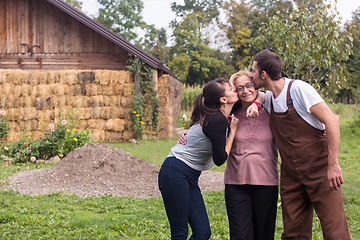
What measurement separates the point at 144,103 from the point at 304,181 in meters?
10.7

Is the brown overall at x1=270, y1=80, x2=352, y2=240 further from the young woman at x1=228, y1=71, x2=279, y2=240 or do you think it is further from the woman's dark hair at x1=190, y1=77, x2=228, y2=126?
the woman's dark hair at x1=190, y1=77, x2=228, y2=126

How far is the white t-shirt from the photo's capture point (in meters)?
2.59

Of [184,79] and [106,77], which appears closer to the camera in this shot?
[106,77]

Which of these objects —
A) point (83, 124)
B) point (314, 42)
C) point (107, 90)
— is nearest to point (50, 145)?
point (83, 124)

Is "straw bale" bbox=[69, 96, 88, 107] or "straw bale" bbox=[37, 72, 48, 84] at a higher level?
"straw bale" bbox=[37, 72, 48, 84]

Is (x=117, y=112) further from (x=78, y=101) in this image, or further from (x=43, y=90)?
(x=43, y=90)

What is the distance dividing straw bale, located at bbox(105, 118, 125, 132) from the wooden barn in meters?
0.04

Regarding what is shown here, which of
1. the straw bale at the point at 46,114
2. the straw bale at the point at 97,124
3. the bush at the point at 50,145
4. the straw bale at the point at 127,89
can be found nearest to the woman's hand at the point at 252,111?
the bush at the point at 50,145

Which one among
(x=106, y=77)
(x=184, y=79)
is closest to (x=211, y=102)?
(x=106, y=77)

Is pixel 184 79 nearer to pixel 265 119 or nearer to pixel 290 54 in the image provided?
pixel 290 54

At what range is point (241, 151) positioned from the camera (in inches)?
115

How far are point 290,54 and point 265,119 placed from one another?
3377 mm

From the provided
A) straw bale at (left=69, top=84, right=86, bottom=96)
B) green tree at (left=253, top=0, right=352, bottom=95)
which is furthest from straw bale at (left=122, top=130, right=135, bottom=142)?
green tree at (left=253, top=0, right=352, bottom=95)

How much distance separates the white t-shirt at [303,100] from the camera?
259cm
